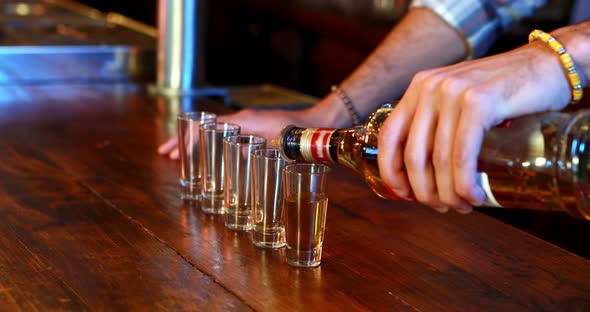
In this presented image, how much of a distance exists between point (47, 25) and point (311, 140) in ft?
6.03

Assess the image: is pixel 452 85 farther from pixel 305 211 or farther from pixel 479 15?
pixel 479 15

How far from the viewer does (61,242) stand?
97 centimetres

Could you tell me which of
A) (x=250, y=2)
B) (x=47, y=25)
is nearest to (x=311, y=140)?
(x=47, y=25)

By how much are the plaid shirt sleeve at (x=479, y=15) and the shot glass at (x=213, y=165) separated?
650 mm

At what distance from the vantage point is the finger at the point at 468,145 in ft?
2.49

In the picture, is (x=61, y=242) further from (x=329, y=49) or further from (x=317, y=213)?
(x=329, y=49)

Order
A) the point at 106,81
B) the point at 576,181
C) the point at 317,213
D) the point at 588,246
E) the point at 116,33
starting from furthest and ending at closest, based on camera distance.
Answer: the point at 116,33 < the point at 106,81 < the point at 588,246 < the point at 317,213 < the point at 576,181

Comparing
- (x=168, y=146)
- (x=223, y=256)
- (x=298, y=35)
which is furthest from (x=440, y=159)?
(x=298, y=35)

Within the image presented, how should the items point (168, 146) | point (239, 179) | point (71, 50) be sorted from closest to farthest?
1. point (239, 179)
2. point (168, 146)
3. point (71, 50)

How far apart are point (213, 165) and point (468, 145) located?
414 mm

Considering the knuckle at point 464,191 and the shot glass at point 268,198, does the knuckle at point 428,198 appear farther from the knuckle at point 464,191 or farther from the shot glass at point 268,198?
the shot glass at point 268,198

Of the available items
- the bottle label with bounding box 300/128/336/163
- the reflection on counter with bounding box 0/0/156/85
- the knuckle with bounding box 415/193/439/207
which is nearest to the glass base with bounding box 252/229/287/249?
the bottle label with bounding box 300/128/336/163

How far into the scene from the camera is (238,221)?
1.02m

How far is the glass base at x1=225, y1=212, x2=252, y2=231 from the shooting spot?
1021mm
